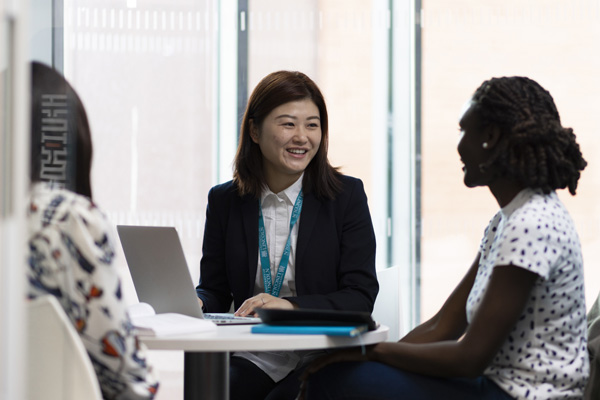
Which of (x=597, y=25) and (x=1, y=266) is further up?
(x=597, y=25)

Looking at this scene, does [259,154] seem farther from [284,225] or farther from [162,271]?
[162,271]

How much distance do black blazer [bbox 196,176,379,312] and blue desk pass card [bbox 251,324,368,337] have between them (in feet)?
2.28

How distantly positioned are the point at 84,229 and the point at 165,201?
2.83 meters

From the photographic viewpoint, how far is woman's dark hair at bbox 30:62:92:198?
65.4 inches

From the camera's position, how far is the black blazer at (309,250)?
107 inches

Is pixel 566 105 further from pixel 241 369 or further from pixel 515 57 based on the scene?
pixel 241 369

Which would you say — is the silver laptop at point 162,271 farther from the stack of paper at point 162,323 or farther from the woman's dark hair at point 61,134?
the woman's dark hair at point 61,134

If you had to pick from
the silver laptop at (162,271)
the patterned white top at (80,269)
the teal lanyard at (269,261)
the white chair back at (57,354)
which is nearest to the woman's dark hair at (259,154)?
the teal lanyard at (269,261)

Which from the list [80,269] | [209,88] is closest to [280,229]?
[80,269]

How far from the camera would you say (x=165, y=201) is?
434 cm

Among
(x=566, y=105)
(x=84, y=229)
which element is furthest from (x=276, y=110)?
(x=566, y=105)

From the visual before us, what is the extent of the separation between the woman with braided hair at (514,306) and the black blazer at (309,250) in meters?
0.68

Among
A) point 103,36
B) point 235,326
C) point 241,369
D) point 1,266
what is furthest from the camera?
point 103,36

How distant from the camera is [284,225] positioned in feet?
9.21
